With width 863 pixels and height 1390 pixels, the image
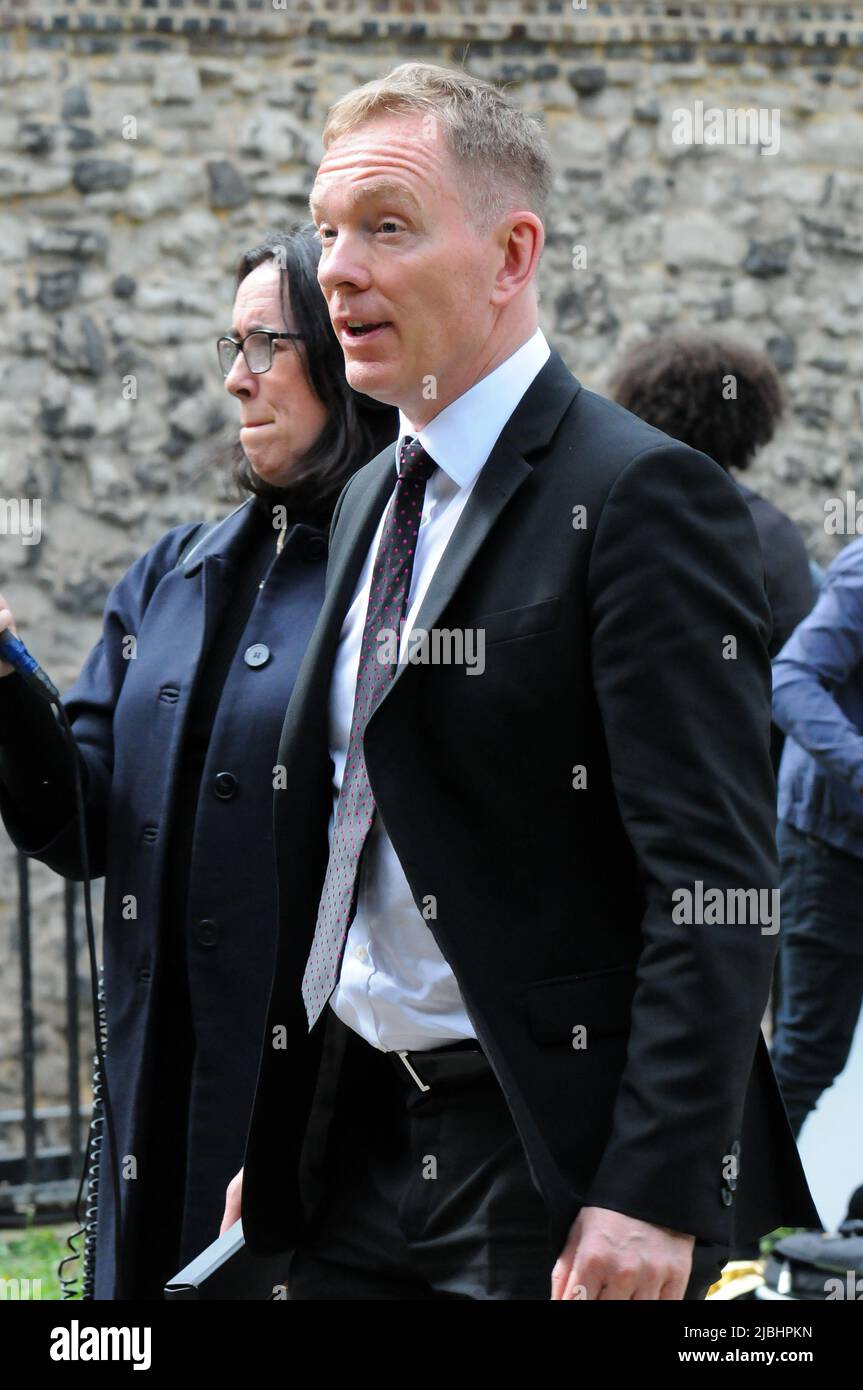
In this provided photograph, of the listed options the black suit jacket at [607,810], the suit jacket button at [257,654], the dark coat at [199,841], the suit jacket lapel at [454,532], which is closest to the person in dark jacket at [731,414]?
the dark coat at [199,841]

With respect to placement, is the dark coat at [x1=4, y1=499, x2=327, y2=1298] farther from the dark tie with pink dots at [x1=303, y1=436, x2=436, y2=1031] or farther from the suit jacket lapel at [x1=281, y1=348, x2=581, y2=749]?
the dark tie with pink dots at [x1=303, y1=436, x2=436, y2=1031]

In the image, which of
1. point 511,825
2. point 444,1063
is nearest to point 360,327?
point 511,825

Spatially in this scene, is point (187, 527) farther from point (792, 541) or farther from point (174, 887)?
point (792, 541)

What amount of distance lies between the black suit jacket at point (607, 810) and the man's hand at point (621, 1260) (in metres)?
0.02

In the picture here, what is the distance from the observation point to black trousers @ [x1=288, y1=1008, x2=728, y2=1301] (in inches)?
76.9

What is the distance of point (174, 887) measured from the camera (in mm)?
2816

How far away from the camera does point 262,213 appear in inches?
289

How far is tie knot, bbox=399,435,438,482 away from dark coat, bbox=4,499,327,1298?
2.25 ft

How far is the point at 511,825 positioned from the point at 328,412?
122 centimetres

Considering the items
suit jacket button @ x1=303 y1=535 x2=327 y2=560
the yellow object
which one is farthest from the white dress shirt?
the yellow object

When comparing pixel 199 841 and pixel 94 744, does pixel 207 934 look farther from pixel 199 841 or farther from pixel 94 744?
pixel 94 744

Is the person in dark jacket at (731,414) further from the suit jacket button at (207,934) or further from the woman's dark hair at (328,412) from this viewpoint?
the suit jacket button at (207,934)

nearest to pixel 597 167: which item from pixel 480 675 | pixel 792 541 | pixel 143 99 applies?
pixel 143 99

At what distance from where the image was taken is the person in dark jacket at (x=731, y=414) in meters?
4.60
